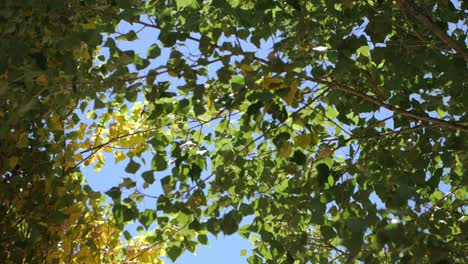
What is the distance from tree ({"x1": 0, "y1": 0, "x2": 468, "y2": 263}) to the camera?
2.57m

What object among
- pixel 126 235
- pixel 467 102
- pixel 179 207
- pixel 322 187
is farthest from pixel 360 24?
pixel 126 235

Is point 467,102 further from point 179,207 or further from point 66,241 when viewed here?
point 66,241

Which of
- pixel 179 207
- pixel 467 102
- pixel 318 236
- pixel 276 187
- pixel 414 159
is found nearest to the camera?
pixel 179 207

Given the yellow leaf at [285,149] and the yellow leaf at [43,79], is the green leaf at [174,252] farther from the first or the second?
the yellow leaf at [43,79]

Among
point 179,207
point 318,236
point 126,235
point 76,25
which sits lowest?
point 179,207

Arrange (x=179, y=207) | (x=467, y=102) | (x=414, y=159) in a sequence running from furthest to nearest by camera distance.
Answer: (x=414, y=159) → (x=467, y=102) → (x=179, y=207)

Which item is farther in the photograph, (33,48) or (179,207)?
(33,48)

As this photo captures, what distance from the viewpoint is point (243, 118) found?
2.81 meters

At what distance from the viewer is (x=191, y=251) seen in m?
3.04

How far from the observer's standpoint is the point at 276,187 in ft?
10.9

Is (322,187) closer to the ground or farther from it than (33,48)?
closer to the ground

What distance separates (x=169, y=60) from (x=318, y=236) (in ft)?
5.77

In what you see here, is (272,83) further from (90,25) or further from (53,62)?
(53,62)

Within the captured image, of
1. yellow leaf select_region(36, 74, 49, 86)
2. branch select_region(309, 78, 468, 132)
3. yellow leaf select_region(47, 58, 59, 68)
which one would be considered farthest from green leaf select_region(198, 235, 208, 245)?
yellow leaf select_region(47, 58, 59, 68)
